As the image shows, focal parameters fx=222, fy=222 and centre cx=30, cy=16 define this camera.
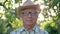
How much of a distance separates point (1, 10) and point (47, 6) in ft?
6.66

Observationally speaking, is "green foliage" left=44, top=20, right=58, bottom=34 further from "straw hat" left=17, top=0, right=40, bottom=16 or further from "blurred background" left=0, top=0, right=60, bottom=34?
"straw hat" left=17, top=0, right=40, bottom=16

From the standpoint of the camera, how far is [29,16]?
3.38 metres

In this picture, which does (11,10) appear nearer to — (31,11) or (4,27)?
(4,27)

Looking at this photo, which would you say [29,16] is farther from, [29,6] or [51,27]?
[51,27]

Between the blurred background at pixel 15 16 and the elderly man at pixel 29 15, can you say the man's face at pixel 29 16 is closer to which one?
the elderly man at pixel 29 15

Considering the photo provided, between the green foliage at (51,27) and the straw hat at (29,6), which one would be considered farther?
the green foliage at (51,27)

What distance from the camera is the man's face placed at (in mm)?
3391

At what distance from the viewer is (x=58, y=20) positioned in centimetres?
887

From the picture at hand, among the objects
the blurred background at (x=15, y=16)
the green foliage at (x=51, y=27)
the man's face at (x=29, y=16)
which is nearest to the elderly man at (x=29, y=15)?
the man's face at (x=29, y=16)

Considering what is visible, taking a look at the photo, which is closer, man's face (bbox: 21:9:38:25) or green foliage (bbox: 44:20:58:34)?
man's face (bbox: 21:9:38:25)

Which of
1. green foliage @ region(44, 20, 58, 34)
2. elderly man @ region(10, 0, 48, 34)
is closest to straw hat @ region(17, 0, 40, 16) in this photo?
elderly man @ region(10, 0, 48, 34)

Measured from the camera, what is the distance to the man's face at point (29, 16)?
3.39 m

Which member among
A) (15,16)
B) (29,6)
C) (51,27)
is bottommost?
(51,27)

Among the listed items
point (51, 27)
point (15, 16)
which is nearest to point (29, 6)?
point (15, 16)
